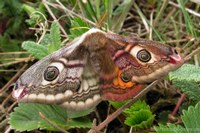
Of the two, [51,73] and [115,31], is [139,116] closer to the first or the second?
[51,73]

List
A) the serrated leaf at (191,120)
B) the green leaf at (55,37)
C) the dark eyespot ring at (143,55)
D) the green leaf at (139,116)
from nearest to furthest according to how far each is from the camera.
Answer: the serrated leaf at (191,120)
the dark eyespot ring at (143,55)
the green leaf at (139,116)
the green leaf at (55,37)

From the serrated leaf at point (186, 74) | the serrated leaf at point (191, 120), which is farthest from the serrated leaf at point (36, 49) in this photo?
the serrated leaf at point (191, 120)

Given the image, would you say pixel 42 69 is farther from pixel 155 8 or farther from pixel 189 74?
pixel 155 8

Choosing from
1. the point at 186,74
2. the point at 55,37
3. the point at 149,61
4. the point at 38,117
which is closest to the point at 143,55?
the point at 149,61

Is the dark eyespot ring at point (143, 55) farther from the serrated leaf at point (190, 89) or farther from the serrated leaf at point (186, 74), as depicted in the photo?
the serrated leaf at point (190, 89)

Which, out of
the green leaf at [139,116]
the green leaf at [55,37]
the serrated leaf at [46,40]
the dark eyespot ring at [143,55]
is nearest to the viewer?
the dark eyespot ring at [143,55]

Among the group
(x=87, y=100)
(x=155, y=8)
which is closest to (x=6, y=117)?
(x=87, y=100)

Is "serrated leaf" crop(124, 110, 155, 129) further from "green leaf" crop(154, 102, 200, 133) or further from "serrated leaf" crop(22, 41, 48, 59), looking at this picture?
"serrated leaf" crop(22, 41, 48, 59)
